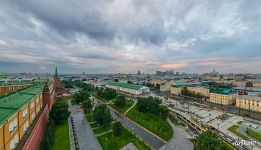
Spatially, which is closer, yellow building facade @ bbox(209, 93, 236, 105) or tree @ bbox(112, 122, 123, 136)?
tree @ bbox(112, 122, 123, 136)

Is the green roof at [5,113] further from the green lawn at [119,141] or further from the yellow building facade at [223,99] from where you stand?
the yellow building facade at [223,99]

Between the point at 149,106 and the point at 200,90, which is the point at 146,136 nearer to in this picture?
the point at 149,106

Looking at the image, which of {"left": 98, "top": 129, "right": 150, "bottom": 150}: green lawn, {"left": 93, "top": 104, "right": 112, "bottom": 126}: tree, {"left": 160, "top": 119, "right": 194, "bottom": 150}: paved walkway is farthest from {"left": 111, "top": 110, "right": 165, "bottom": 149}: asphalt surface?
{"left": 93, "top": 104, "right": 112, "bottom": 126}: tree

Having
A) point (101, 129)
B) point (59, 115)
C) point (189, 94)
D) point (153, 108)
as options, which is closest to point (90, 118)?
point (59, 115)

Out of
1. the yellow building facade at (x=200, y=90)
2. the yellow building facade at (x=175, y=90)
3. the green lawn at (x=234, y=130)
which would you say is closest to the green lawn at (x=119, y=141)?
the green lawn at (x=234, y=130)

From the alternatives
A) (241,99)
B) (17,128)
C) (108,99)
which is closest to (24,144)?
(17,128)

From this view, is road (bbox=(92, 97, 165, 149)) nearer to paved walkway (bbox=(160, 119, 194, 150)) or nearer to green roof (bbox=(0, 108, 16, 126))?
paved walkway (bbox=(160, 119, 194, 150))
